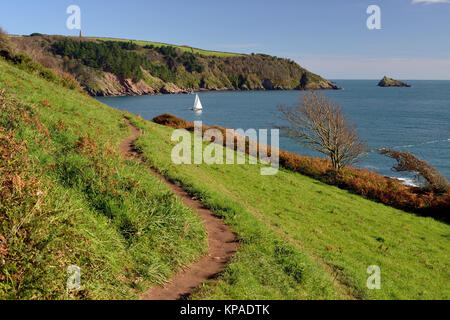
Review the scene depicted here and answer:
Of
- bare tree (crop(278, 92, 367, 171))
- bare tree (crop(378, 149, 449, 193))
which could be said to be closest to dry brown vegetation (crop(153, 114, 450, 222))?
bare tree (crop(378, 149, 449, 193))

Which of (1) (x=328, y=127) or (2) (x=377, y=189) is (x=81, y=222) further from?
(1) (x=328, y=127)

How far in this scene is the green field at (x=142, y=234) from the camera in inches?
262

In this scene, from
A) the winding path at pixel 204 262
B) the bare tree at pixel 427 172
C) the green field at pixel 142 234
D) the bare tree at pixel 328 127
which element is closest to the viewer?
the green field at pixel 142 234

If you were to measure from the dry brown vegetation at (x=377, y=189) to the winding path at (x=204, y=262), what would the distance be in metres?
20.1

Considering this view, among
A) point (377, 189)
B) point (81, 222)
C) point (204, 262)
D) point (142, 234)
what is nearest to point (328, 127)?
point (377, 189)

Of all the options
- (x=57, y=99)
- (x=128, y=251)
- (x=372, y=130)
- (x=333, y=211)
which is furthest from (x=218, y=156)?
(x=372, y=130)

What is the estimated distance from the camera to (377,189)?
27969mm

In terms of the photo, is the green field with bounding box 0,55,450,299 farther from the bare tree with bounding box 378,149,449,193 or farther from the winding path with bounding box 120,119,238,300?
the bare tree with bounding box 378,149,449,193

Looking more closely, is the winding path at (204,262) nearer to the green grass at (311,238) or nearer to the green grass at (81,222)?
the green grass at (81,222)

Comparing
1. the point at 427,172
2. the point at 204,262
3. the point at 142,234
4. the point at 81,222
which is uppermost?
the point at 81,222

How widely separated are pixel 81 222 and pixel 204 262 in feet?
12.3

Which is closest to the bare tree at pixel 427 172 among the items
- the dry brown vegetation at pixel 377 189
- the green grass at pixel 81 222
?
the dry brown vegetation at pixel 377 189

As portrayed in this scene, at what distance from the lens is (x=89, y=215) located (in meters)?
8.25
